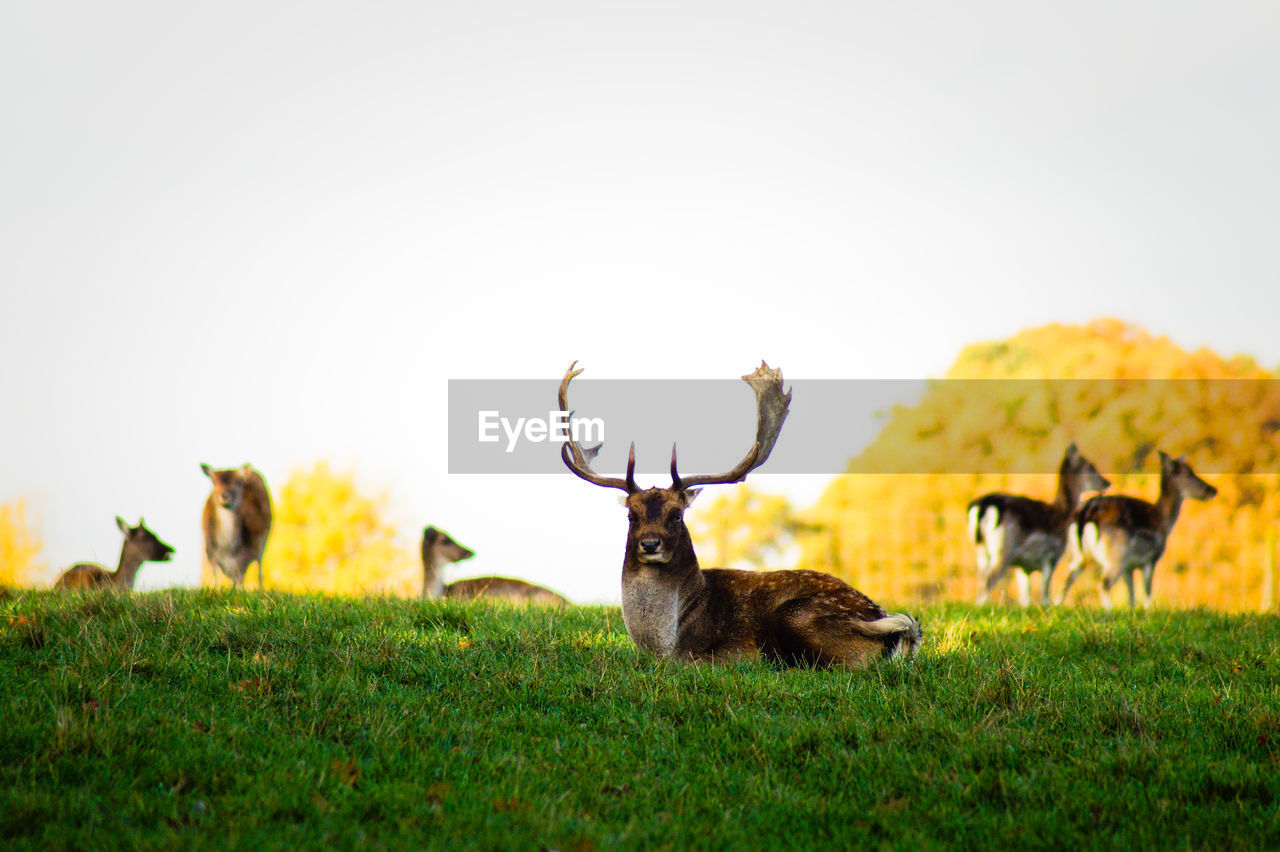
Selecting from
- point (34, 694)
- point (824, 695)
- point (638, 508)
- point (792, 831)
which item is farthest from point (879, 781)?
point (34, 694)

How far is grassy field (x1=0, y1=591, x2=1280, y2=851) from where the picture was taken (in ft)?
13.1

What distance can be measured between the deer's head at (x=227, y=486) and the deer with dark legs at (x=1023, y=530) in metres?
11.2

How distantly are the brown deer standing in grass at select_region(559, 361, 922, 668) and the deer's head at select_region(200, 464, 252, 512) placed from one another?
7.63 meters

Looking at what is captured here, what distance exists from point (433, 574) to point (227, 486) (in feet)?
11.6

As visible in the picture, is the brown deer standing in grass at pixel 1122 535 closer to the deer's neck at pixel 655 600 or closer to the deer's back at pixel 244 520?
the deer's neck at pixel 655 600

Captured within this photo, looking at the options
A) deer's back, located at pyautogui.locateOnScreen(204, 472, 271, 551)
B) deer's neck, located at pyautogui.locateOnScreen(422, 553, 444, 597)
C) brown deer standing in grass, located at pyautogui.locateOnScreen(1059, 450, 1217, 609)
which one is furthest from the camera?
brown deer standing in grass, located at pyautogui.locateOnScreen(1059, 450, 1217, 609)

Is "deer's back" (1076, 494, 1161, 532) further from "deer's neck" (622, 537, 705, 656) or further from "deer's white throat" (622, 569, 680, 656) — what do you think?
"deer's white throat" (622, 569, 680, 656)

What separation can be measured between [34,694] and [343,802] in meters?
2.11

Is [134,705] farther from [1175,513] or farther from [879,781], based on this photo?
[1175,513]

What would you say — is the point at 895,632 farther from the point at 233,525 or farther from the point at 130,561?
the point at 130,561

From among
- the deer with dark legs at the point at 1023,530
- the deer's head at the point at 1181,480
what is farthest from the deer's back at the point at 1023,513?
the deer's head at the point at 1181,480

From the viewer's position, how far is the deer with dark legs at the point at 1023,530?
16.2 meters

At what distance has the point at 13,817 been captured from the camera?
380cm

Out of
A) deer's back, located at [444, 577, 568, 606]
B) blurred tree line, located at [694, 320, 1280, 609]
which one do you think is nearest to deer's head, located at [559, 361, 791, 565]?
deer's back, located at [444, 577, 568, 606]
